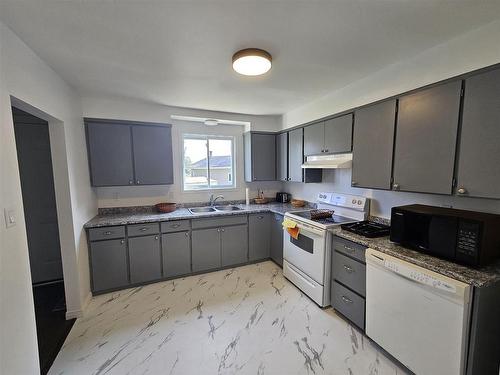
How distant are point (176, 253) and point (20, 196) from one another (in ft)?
6.09

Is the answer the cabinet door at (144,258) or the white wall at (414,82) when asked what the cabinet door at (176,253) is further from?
the white wall at (414,82)

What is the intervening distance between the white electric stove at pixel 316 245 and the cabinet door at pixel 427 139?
29.1 inches

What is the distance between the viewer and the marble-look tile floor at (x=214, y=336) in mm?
1746

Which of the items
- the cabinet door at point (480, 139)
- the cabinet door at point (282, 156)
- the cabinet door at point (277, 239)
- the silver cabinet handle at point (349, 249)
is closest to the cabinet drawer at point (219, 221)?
the cabinet door at point (277, 239)

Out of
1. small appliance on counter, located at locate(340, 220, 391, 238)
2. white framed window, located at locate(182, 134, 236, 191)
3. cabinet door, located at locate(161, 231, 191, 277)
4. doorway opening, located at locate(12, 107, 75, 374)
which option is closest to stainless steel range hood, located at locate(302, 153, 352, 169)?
small appliance on counter, located at locate(340, 220, 391, 238)

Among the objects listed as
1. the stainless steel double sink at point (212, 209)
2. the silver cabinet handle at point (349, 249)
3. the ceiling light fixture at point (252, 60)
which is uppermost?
the ceiling light fixture at point (252, 60)

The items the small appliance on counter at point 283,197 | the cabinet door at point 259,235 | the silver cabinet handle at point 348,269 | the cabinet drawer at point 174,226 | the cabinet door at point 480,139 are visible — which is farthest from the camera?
the small appliance on counter at point 283,197

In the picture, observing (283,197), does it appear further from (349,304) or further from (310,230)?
(349,304)

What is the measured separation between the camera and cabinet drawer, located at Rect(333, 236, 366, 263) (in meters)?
2.01

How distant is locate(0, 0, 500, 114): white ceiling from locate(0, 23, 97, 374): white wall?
0.19m

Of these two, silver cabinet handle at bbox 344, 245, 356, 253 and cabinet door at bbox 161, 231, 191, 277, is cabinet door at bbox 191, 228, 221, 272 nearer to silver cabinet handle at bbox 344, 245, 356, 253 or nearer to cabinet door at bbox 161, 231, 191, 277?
cabinet door at bbox 161, 231, 191, 277

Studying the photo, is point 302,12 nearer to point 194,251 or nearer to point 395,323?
point 395,323

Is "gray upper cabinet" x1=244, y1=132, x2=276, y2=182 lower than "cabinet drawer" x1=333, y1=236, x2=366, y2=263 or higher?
higher

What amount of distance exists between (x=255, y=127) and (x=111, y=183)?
2.39 meters
